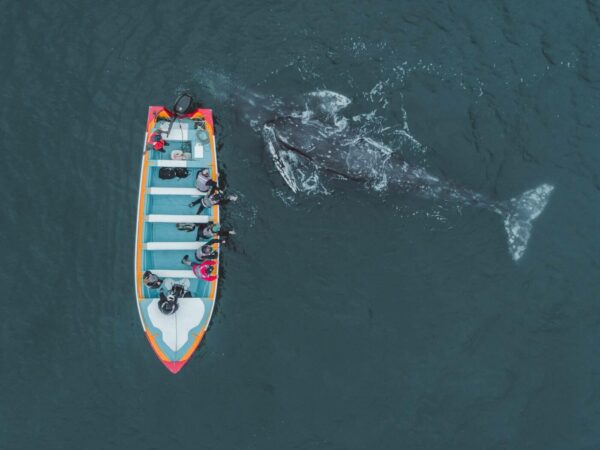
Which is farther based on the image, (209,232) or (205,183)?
(205,183)

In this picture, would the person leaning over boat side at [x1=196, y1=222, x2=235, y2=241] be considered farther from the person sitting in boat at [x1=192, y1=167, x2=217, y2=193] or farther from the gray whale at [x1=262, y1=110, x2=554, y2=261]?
the gray whale at [x1=262, y1=110, x2=554, y2=261]

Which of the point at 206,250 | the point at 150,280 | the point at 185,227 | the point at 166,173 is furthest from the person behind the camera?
the point at 166,173

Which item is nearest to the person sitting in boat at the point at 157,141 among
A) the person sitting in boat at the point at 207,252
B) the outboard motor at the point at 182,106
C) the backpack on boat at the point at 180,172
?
the outboard motor at the point at 182,106

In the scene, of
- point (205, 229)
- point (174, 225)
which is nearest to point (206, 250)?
point (205, 229)

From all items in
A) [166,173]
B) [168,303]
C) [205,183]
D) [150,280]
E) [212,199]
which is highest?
[166,173]

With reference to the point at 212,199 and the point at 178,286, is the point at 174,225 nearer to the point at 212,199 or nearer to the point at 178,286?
the point at 212,199

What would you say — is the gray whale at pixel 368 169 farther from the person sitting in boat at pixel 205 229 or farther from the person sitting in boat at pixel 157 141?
the person sitting in boat at pixel 157 141

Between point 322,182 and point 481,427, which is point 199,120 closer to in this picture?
point 322,182
